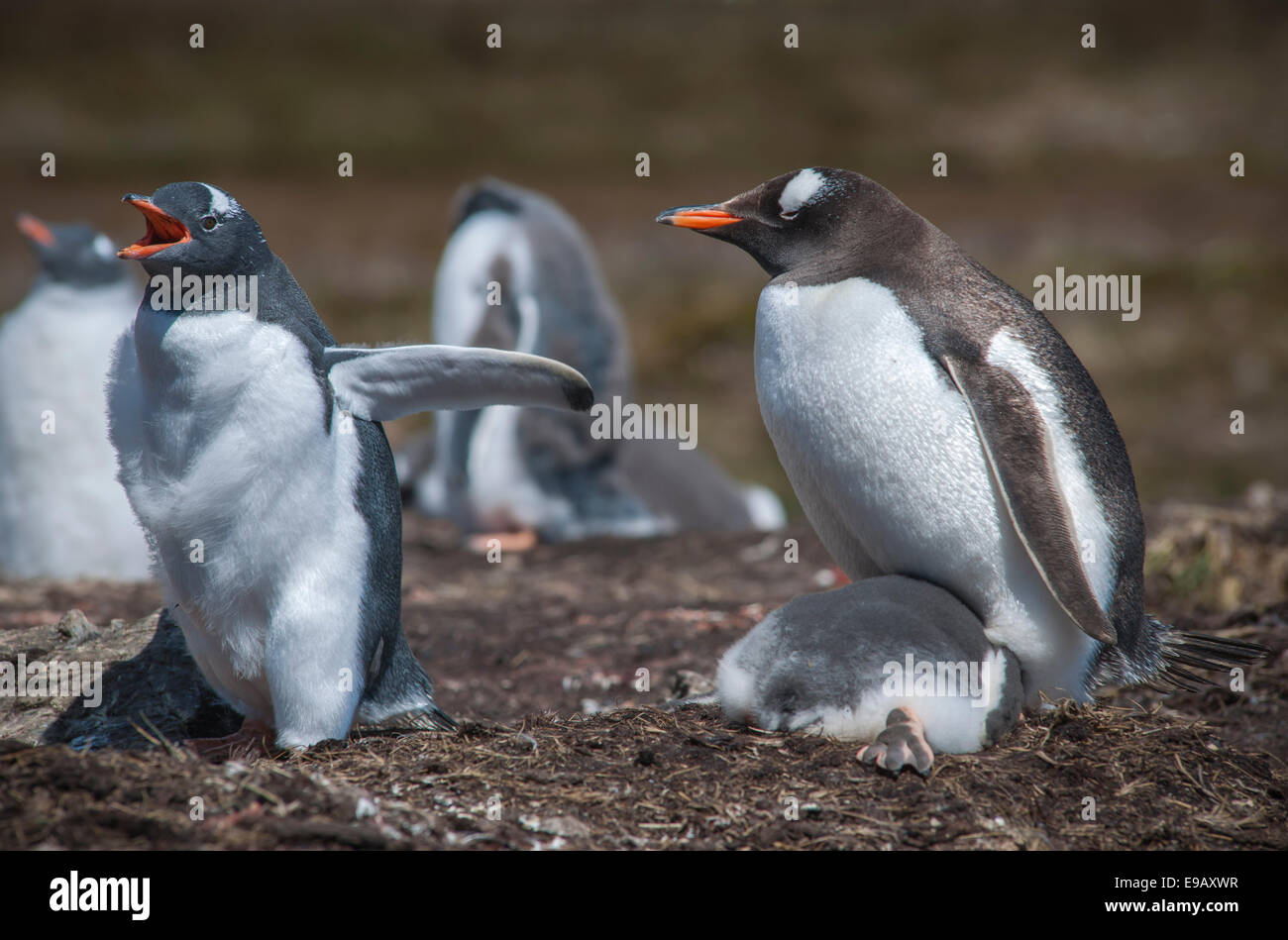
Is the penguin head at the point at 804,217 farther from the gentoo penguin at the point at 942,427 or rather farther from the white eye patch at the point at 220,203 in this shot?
the white eye patch at the point at 220,203

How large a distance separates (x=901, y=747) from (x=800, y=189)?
4.92ft

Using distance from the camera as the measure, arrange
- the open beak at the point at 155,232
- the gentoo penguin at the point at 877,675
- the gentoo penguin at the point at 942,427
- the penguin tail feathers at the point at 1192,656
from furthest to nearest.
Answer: the penguin tail feathers at the point at 1192,656
the gentoo penguin at the point at 942,427
the gentoo penguin at the point at 877,675
the open beak at the point at 155,232

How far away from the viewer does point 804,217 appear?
3.57 m

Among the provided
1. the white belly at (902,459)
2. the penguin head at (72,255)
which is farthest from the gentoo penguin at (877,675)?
the penguin head at (72,255)

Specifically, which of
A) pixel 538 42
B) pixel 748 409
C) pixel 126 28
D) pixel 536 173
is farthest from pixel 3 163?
pixel 748 409

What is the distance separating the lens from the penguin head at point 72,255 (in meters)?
6.29

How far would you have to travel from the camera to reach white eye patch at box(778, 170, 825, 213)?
352 centimetres

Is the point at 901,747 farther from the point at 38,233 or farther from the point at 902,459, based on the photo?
the point at 38,233

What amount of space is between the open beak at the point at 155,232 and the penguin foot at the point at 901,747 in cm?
194

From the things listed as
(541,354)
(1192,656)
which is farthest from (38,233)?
(1192,656)

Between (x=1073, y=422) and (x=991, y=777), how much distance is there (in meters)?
0.97

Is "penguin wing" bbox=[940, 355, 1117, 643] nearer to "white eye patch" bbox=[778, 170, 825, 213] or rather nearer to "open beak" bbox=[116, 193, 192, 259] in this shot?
"white eye patch" bbox=[778, 170, 825, 213]
